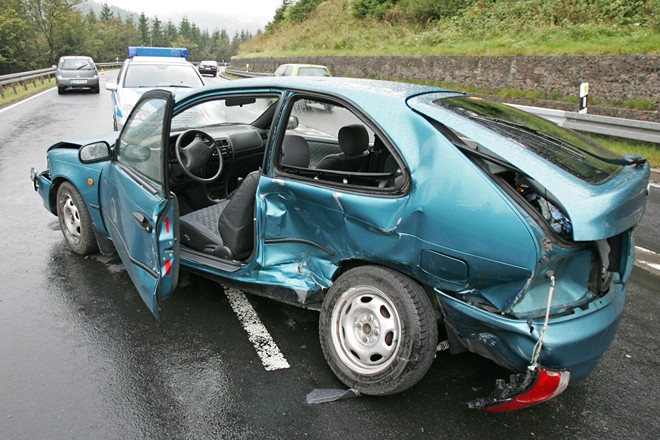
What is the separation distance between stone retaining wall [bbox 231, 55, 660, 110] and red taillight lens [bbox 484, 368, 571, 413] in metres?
10.5

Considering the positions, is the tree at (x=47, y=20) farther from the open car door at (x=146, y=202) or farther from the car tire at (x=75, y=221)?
the open car door at (x=146, y=202)

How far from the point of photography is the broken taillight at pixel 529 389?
2.04 metres

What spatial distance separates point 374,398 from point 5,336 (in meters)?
2.42

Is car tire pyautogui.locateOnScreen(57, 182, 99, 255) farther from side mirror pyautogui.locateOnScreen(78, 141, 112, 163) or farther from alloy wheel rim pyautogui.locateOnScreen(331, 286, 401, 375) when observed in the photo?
alloy wheel rim pyautogui.locateOnScreen(331, 286, 401, 375)

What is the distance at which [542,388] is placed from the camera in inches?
80.6

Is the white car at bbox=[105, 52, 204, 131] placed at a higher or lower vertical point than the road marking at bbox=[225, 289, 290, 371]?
higher

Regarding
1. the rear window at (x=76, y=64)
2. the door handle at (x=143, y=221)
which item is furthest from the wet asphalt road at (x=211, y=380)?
the rear window at (x=76, y=64)

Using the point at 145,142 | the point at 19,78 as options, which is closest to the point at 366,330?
the point at 145,142

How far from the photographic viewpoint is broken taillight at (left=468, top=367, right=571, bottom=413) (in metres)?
2.04

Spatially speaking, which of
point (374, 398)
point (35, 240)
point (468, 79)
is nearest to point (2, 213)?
point (35, 240)

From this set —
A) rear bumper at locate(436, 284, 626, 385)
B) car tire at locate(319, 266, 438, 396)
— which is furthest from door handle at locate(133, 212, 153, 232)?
rear bumper at locate(436, 284, 626, 385)

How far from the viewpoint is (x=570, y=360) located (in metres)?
2.13

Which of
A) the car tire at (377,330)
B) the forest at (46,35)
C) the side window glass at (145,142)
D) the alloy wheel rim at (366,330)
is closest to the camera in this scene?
the car tire at (377,330)

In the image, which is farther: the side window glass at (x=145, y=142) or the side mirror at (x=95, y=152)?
the side mirror at (x=95, y=152)
